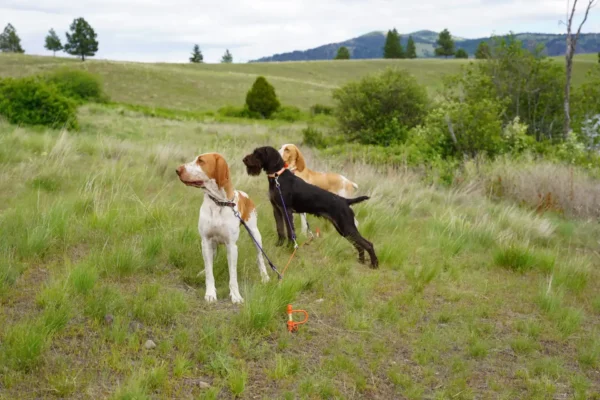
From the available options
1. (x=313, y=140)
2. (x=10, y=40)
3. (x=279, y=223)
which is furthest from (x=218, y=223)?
(x=10, y=40)

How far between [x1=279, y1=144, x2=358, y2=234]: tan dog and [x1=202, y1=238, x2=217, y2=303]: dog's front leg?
2523 millimetres

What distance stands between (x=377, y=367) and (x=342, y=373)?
32 centimetres

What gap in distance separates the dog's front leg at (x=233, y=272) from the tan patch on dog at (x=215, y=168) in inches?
19.2

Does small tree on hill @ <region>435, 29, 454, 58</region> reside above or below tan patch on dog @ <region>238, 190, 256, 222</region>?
above

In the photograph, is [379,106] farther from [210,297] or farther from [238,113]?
[238,113]

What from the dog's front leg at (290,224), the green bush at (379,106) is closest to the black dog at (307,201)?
the dog's front leg at (290,224)

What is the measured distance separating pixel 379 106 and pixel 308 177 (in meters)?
14.0

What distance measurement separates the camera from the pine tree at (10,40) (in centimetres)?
9603

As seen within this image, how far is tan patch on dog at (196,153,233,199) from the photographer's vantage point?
499 centimetres

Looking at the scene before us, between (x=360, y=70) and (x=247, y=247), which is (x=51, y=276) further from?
(x=360, y=70)

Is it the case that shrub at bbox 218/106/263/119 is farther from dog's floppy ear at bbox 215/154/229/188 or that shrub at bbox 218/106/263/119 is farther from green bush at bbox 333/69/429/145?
dog's floppy ear at bbox 215/154/229/188

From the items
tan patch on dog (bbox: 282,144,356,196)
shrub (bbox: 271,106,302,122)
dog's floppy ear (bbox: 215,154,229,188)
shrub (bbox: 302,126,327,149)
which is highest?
dog's floppy ear (bbox: 215,154,229,188)

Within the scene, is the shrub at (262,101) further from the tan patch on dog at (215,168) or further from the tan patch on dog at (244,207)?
the tan patch on dog at (215,168)

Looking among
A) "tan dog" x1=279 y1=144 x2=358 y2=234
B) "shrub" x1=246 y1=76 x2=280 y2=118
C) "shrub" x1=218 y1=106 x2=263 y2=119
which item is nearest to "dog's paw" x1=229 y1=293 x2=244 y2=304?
"tan dog" x1=279 y1=144 x2=358 y2=234
